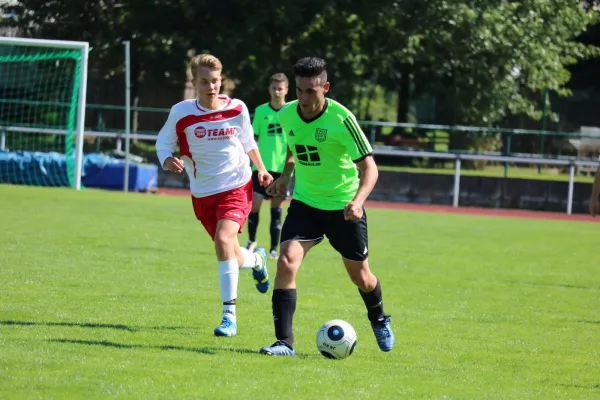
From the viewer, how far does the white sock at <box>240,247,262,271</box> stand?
26.3 ft

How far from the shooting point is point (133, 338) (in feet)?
21.5

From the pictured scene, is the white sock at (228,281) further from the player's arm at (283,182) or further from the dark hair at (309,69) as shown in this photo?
the dark hair at (309,69)

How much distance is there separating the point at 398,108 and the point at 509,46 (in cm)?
391

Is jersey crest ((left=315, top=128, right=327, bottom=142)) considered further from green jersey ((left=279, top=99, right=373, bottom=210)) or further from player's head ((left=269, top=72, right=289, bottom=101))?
player's head ((left=269, top=72, right=289, bottom=101))

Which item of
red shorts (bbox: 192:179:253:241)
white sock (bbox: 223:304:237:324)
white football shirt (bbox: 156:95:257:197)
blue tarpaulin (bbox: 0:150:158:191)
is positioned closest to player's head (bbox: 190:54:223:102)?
white football shirt (bbox: 156:95:257:197)

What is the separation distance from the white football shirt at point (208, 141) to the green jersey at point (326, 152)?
881 mm

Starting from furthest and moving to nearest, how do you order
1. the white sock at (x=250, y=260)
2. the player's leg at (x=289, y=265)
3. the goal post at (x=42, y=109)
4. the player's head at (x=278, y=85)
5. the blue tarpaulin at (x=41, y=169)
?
the blue tarpaulin at (x=41, y=169), the goal post at (x=42, y=109), the player's head at (x=278, y=85), the white sock at (x=250, y=260), the player's leg at (x=289, y=265)

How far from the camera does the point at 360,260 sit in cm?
653

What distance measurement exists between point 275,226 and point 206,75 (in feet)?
17.9

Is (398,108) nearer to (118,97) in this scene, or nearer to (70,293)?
(118,97)

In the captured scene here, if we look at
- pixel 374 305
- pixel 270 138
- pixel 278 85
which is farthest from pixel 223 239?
pixel 270 138

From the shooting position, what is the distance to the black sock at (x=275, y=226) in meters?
12.4

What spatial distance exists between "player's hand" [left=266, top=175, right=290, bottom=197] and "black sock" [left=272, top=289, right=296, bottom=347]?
2.55 ft

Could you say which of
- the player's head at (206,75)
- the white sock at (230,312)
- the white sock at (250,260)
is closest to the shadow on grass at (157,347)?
the white sock at (230,312)
